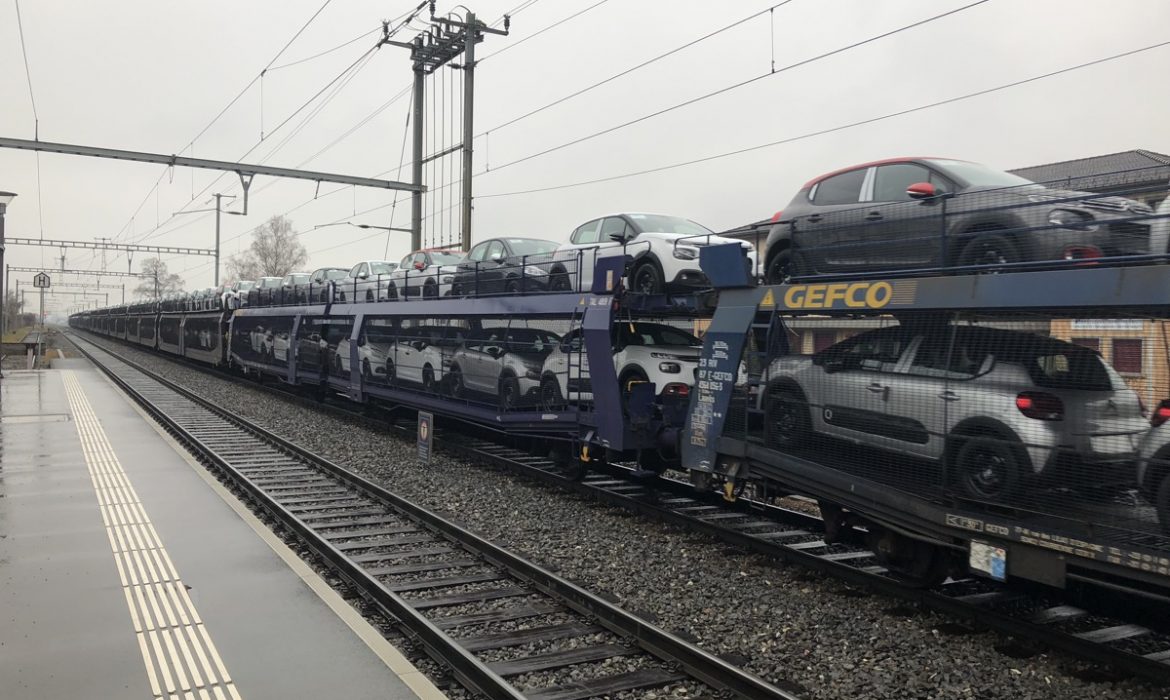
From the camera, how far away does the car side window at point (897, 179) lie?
779 centimetres

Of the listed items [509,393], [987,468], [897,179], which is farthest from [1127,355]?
[509,393]

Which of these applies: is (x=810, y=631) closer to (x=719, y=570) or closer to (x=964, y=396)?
(x=719, y=570)

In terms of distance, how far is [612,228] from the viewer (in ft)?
40.2

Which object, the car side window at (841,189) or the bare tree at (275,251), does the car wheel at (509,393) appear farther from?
the bare tree at (275,251)

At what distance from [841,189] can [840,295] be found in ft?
9.53

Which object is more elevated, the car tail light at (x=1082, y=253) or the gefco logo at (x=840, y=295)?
the car tail light at (x=1082, y=253)

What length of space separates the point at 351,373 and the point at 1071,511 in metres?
15.4

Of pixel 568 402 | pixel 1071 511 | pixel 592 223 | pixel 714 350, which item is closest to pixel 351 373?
→ pixel 592 223

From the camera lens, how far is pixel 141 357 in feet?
146

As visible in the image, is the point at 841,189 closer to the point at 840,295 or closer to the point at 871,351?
the point at 840,295

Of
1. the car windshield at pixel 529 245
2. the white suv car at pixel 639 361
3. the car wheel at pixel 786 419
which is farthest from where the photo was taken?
Result: the car windshield at pixel 529 245

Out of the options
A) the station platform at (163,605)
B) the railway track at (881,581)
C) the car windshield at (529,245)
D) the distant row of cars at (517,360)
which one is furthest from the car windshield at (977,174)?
the car windshield at (529,245)

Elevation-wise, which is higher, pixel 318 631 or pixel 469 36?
pixel 469 36

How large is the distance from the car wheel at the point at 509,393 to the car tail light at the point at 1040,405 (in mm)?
7386
